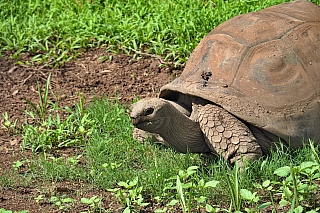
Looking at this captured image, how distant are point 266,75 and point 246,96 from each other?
237 millimetres

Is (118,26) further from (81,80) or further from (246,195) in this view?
(246,195)

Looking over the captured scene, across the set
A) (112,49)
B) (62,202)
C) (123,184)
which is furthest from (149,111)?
(112,49)

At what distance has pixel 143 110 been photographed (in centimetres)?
439

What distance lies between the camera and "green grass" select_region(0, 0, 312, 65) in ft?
22.4

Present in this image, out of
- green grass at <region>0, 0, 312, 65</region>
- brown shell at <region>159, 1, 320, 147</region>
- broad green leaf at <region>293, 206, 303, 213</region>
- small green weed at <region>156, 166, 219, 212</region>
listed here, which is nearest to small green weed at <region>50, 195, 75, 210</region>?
small green weed at <region>156, 166, 219, 212</region>

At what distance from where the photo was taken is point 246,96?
4609 millimetres

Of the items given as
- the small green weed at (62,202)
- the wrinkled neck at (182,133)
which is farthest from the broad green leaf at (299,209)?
the small green weed at (62,202)

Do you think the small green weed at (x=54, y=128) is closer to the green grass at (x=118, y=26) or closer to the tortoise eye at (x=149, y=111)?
the tortoise eye at (x=149, y=111)

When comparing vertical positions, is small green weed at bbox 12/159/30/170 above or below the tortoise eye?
below

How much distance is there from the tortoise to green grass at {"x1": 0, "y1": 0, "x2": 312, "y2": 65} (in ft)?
5.73

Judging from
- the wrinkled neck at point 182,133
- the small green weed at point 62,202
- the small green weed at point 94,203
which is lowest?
the small green weed at point 62,202

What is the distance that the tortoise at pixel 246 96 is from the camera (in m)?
4.56

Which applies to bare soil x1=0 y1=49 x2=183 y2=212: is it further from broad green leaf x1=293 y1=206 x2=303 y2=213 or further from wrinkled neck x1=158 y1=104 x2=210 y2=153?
broad green leaf x1=293 y1=206 x2=303 y2=213

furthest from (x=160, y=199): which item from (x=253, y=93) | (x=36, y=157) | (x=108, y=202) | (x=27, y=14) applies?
(x=27, y=14)
